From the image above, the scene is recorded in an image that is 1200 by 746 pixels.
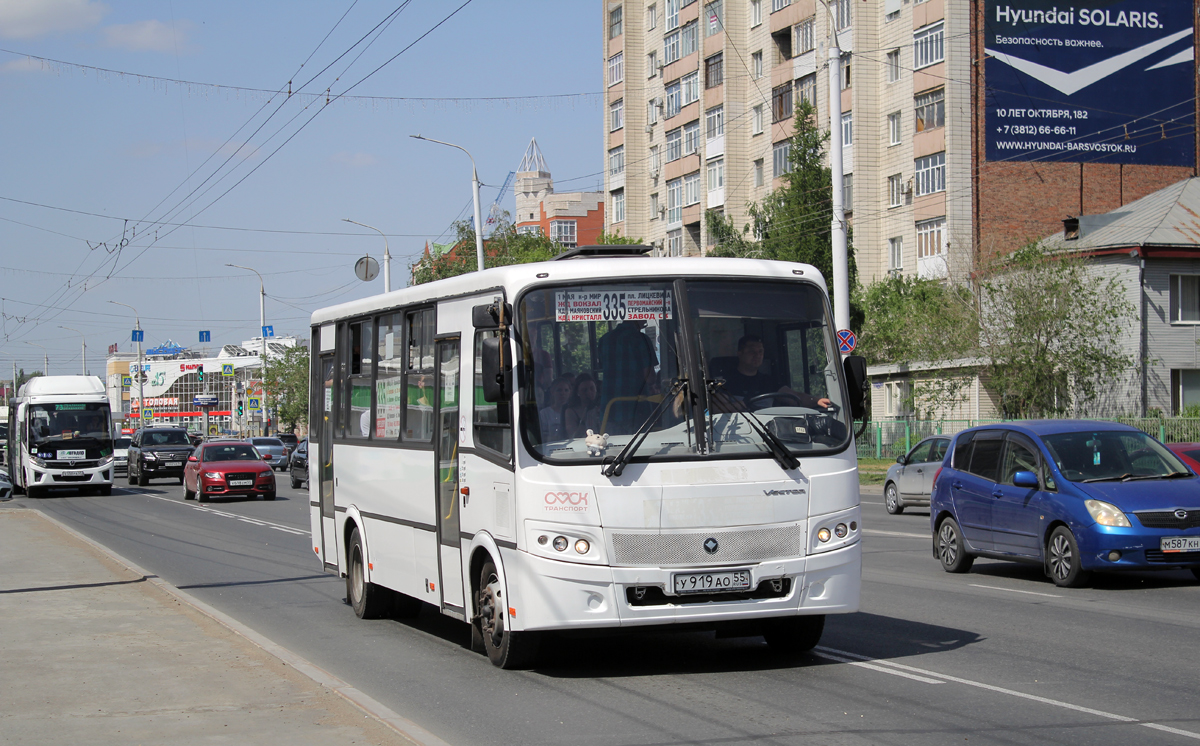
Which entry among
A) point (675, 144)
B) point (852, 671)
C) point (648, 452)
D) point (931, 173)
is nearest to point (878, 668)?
point (852, 671)

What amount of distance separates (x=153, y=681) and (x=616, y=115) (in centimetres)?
7052

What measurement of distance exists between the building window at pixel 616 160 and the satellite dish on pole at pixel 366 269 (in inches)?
1385

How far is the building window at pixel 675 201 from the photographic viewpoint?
228 feet

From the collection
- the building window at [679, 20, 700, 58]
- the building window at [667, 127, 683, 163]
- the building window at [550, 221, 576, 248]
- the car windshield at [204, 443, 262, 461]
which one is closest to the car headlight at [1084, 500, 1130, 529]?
the car windshield at [204, 443, 262, 461]

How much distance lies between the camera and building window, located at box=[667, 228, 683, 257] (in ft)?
230

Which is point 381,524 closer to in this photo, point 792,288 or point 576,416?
point 576,416

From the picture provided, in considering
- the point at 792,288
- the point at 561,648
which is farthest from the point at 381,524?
the point at 792,288

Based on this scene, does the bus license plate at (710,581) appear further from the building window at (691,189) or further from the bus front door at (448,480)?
the building window at (691,189)

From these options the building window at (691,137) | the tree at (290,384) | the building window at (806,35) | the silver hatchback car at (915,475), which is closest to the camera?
the silver hatchback car at (915,475)

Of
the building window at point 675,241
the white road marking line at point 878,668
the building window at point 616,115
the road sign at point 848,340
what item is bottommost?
the white road marking line at point 878,668

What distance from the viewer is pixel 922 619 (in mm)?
11148

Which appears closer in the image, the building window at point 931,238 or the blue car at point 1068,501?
the blue car at point 1068,501

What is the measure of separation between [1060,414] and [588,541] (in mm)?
34176

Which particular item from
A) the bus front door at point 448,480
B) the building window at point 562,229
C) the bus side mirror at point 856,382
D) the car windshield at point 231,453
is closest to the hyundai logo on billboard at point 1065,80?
the car windshield at point 231,453
